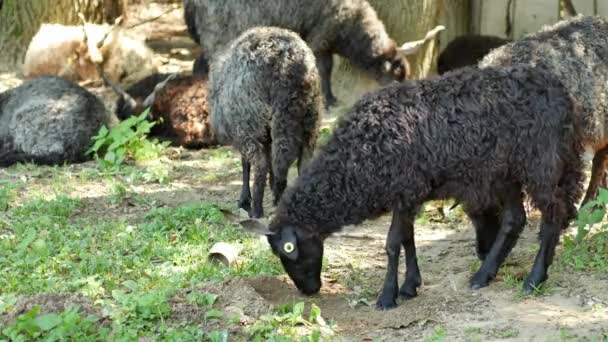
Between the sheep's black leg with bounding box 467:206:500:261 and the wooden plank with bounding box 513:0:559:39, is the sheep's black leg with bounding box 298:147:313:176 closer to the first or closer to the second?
the sheep's black leg with bounding box 467:206:500:261

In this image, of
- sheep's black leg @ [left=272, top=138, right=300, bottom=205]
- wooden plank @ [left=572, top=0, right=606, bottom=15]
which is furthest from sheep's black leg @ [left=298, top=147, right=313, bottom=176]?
wooden plank @ [left=572, top=0, right=606, bottom=15]

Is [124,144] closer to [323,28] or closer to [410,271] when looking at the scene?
[323,28]

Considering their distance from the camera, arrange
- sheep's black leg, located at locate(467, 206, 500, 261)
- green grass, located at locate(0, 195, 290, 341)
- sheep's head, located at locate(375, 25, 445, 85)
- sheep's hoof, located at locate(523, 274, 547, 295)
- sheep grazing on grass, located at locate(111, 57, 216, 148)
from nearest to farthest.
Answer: green grass, located at locate(0, 195, 290, 341)
sheep's hoof, located at locate(523, 274, 547, 295)
sheep's black leg, located at locate(467, 206, 500, 261)
sheep grazing on grass, located at locate(111, 57, 216, 148)
sheep's head, located at locate(375, 25, 445, 85)

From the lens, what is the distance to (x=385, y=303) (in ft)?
21.3

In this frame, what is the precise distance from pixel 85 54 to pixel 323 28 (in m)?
3.60

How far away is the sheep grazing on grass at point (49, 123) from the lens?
34.2 ft

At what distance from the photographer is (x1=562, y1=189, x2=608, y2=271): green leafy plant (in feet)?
22.0

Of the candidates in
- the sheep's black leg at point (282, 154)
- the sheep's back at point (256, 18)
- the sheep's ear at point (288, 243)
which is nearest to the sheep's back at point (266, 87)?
the sheep's black leg at point (282, 154)

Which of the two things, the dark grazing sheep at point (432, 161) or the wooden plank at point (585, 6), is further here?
the wooden plank at point (585, 6)

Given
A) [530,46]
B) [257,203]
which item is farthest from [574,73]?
[257,203]

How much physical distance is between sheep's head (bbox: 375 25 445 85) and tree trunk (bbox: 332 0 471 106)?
20 cm

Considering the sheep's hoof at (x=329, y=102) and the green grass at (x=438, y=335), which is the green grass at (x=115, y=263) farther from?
the sheep's hoof at (x=329, y=102)

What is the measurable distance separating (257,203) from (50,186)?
2348 mm

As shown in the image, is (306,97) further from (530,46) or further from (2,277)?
(2,277)
